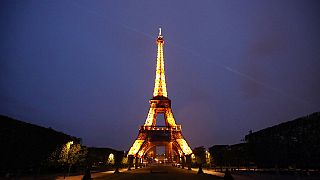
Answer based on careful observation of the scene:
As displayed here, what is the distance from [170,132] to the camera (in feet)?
252

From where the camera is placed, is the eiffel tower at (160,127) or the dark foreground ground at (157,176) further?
the eiffel tower at (160,127)

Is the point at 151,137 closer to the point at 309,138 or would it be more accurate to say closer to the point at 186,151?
the point at 186,151

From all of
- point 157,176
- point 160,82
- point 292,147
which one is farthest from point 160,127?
point 157,176

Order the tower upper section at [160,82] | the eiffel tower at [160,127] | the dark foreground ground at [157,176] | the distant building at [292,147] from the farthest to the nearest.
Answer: the tower upper section at [160,82] < the eiffel tower at [160,127] < the distant building at [292,147] < the dark foreground ground at [157,176]

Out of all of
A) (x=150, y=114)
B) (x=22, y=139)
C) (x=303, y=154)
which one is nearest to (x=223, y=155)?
(x=303, y=154)

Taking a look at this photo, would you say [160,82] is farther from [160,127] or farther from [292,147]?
[292,147]

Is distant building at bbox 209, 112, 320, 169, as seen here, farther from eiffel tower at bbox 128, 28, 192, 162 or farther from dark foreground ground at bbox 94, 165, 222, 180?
eiffel tower at bbox 128, 28, 192, 162

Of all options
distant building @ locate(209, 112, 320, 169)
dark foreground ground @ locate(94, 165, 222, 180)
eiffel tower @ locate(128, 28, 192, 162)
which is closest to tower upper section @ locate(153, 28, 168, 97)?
eiffel tower @ locate(128, 28, 192, 162)

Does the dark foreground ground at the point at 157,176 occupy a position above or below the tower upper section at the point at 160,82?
below

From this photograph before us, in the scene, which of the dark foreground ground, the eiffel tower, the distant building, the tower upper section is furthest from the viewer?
the tower upper section

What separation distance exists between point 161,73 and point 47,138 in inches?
1726

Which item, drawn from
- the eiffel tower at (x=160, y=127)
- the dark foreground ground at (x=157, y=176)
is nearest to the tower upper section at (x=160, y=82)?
the eiffel tower at (x=160, y=127)

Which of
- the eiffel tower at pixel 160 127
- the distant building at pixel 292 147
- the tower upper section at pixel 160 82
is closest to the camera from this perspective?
the distant building at pixel 292 147

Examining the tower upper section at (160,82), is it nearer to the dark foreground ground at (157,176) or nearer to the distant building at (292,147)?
the distant building at (292,147)
